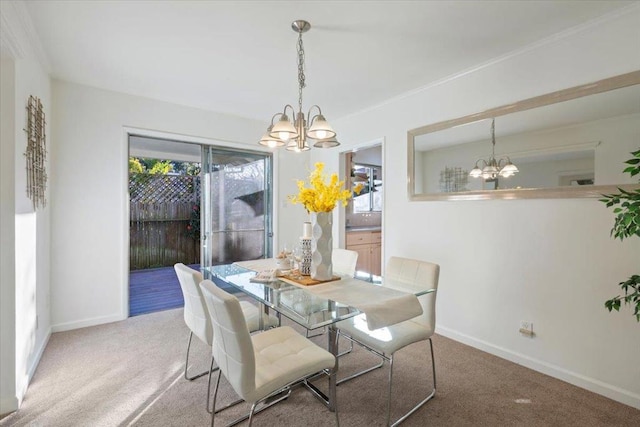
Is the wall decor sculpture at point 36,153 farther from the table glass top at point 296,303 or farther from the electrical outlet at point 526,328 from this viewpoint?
the electrical outlet at point 526,328

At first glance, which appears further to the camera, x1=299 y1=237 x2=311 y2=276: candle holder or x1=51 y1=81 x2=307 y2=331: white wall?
x1=51 y1=81 x2=307 y2=331: white wall

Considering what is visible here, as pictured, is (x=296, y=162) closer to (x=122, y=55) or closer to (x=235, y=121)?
(x=235, y=121)

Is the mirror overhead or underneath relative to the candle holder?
overhead

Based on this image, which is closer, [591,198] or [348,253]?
[591,198]

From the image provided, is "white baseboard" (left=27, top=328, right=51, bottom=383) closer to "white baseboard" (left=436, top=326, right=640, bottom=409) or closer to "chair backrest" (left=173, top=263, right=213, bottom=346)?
"chair backrest" (left=173, top=263, right=213, bottom=346)

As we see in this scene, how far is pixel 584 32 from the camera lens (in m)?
2.07

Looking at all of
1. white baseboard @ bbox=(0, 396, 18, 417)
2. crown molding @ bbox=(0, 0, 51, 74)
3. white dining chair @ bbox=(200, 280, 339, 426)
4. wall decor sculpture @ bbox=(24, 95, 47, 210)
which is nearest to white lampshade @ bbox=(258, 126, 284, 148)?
white dining chair @ bbox=(200, 280, 339, 426)

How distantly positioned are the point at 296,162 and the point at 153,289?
2.92 metres

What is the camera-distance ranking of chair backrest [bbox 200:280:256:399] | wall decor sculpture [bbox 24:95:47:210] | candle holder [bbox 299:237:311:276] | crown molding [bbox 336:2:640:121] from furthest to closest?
candle holder [bbox 299:237:311:276]
wall decor sculpture [bbox 24:95:47:210]
crown molding [bbox 336:2:640:121]
chair backrest [bbox 200:280:256:399]

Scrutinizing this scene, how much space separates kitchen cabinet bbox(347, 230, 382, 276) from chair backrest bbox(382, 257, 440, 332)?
224cm

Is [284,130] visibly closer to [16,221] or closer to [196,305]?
[196,305]

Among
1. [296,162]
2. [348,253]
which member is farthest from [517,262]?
[296,162]

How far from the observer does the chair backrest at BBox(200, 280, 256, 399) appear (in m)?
1.30

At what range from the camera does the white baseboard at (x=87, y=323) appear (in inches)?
117
